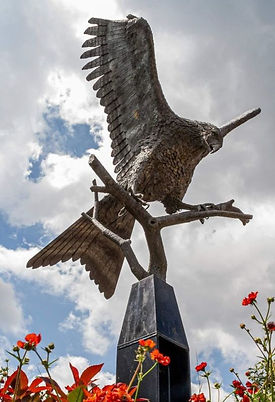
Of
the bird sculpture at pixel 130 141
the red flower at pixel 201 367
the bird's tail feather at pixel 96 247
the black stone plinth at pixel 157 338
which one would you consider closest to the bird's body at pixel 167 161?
the bird sculpture at pixel 130 141

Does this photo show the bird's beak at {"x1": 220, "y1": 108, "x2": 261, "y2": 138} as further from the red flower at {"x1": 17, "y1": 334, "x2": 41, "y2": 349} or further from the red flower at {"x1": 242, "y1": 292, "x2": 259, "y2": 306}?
the red flower at {"x1": 17, "y1": 334, "x2": 41, "y2": 349}

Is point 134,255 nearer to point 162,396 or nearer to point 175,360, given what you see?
point 175,360

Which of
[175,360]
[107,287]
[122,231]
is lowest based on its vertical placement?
[175,360]

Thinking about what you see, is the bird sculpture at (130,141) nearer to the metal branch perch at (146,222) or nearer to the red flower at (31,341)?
the metal branch perch at (146,222)

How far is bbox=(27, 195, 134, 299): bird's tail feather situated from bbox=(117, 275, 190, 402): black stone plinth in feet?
6.03

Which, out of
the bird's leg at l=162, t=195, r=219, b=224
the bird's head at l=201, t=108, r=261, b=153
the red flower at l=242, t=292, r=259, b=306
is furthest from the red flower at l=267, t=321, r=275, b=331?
the bird's head at l=201, t=108, r=261, b=153

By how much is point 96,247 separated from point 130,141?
1203 millimetres

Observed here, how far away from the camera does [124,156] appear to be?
15.2ft

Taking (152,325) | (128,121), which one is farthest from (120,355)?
(128,121)

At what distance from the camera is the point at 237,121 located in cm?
501

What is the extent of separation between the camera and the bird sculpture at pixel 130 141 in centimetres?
436

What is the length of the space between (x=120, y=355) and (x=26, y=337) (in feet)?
3.31

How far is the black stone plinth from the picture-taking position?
211 cm

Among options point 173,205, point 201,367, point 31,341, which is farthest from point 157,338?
point 173,205
